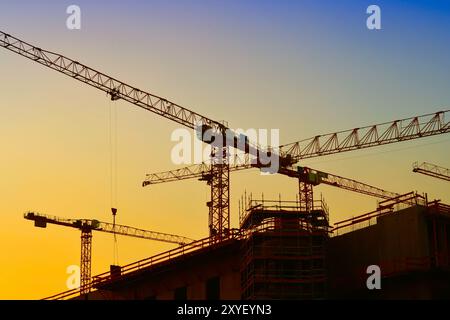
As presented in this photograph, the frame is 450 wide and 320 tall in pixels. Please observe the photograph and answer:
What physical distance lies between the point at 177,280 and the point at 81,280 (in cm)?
7648

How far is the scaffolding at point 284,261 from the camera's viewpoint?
6044cm

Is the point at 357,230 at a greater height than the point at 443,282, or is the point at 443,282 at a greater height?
the point at 357,230

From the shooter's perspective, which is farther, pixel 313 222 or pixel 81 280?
pixel 81 280

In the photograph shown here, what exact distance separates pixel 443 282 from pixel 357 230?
24.8 feet

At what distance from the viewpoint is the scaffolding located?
6044 centimetres

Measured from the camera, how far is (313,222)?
209ft

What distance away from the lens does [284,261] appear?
6128 centimetres
